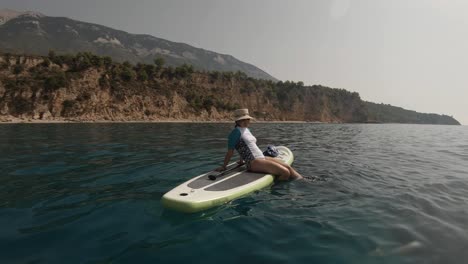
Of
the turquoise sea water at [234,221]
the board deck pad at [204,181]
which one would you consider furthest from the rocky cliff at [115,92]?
→ the board deck pad at [204,181]

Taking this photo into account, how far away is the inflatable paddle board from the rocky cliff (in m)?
46.4

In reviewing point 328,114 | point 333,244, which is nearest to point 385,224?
point 333,244

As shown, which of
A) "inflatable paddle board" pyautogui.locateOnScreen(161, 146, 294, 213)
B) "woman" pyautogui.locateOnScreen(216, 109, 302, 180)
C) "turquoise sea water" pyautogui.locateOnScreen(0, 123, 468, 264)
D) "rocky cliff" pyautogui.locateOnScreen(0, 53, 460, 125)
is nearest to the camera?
"turquoise sea water" pyautogui.locateOnScreen(0, 123, 468, 264)

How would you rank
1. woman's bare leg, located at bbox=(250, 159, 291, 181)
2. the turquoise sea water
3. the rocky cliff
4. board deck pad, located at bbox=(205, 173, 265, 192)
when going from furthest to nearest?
the rocky cliff < woman's bare leg, located at bbox=(250, 159, 291, 181) < board deck pad, located at bbox=(205, 173, 265, 192) < the turquoise sea water

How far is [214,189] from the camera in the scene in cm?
650

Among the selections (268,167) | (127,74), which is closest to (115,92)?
(127,74)

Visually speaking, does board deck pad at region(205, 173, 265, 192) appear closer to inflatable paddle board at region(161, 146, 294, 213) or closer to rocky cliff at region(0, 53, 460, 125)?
inflatable paddle board at region(161, 146, 294, 213)

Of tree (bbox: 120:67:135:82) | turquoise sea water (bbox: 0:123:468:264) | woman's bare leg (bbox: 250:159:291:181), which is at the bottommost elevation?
turquoise sea water (bbox: 0:123:468:264)

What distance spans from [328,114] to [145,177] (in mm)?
105584

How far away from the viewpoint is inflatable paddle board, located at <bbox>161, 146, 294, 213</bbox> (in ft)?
18.3

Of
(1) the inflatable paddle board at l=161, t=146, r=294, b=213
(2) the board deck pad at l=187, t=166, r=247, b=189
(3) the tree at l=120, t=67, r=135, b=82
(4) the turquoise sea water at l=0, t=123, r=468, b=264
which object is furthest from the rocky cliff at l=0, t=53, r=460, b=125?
Answer: (1) the inflatable paddle board at l=161, t=146, r=294, b=213

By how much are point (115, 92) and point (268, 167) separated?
5423 centimetres

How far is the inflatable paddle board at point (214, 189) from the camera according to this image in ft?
18.3

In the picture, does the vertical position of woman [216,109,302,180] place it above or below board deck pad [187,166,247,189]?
above
